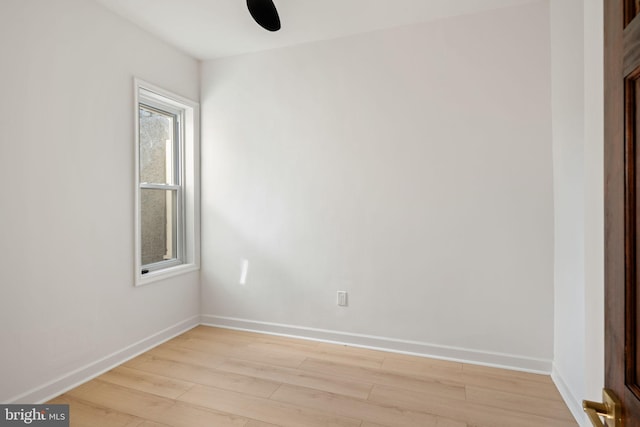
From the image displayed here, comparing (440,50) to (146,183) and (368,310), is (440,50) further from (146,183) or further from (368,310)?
(146,183)

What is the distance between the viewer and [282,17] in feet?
8.40

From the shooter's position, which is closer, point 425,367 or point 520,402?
point 520,402

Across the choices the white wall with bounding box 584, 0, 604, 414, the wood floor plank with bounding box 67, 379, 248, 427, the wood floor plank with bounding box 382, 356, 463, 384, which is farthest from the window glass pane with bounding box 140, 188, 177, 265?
the white wall with bounding box 584, 0, 604, 414

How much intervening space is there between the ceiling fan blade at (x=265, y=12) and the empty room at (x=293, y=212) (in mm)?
22

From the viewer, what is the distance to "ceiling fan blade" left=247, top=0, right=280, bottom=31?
2.02m

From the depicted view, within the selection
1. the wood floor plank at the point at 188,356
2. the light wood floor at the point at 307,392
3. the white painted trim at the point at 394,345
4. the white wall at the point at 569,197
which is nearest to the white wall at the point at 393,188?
the white painted trim at the point at 394,345

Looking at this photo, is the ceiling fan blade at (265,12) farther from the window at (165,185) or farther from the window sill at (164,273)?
the window sill at (164,273)

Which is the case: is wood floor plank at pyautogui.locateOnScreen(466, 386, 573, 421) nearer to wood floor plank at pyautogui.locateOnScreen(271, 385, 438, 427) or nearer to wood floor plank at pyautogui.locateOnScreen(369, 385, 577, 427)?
wood floor plank at pyautogui.locateOnScreen(369, 385, 577, 427)

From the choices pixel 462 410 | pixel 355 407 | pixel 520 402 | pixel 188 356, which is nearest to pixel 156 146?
pixel 188 356

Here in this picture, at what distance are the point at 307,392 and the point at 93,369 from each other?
1.52 metres

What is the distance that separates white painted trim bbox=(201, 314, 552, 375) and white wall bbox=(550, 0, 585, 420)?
8.0 inches

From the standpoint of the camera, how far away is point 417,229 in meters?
2.68

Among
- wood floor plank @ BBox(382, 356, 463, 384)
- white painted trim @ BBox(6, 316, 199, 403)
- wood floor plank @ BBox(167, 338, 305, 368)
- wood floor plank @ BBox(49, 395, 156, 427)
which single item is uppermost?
white painted trim @ BBox(6, 316, 199, 403)

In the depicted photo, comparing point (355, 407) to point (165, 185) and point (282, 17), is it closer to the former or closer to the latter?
point (165, 185)
